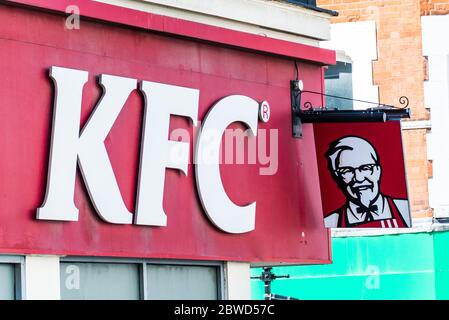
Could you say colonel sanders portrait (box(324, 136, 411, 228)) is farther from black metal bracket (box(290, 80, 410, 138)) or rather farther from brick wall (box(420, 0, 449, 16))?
brick wall (box(420, 0, 449, 16))

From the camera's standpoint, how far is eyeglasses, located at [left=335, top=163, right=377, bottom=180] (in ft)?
51.9

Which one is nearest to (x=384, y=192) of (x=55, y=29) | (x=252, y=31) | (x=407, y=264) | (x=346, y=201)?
(x=346, y=201)

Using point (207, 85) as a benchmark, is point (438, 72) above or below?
A: above

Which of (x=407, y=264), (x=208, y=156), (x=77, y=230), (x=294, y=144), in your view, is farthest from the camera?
(x=407, y=264)

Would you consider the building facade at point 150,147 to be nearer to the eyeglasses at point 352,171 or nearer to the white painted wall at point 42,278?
the white painted wall at point 42,278

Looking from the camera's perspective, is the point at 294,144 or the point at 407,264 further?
the point at 407,264

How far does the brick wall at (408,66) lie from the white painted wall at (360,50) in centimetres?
9

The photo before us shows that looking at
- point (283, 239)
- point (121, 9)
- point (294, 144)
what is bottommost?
point (283, 239)

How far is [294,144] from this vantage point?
51.5ft

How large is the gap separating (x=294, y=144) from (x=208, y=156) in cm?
142

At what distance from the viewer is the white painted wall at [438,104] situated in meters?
23.8

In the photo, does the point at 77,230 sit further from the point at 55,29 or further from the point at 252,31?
the point at 252,31

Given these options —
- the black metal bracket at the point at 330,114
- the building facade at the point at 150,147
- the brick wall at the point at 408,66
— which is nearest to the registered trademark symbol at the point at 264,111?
the building facade at the point at 150,147

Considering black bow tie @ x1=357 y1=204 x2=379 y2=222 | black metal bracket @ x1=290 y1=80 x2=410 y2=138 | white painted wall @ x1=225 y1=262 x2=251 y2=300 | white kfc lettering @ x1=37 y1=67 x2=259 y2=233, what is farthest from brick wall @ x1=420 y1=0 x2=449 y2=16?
white painted wall @ x1=225 y1=262 x2=251 y2=300
